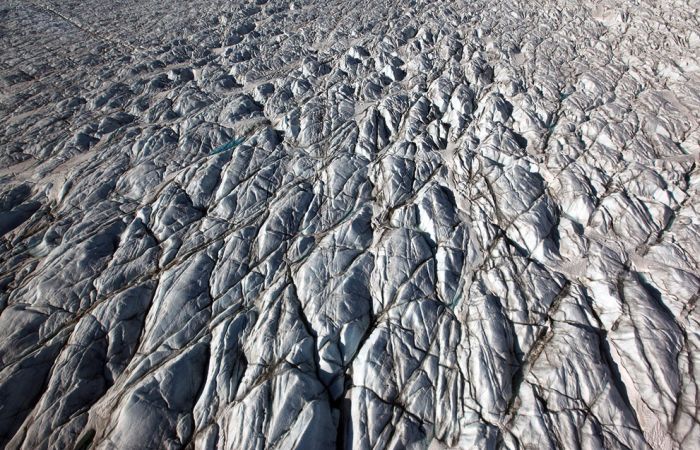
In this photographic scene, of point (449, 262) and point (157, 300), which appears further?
point (449, 262)

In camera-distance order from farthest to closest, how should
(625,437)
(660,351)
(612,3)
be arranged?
(612,3) → (660,351) → (625,437)

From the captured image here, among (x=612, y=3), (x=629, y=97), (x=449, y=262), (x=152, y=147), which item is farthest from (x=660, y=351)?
(x=612, y=3)

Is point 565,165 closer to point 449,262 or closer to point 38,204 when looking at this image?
point 449,262

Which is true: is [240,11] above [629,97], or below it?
above

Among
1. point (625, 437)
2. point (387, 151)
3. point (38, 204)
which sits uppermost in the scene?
point (38, 204)

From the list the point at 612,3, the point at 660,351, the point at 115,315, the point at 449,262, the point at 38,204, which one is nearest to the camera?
the point at 660,351

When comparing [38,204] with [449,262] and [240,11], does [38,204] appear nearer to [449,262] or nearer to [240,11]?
[449,262]
